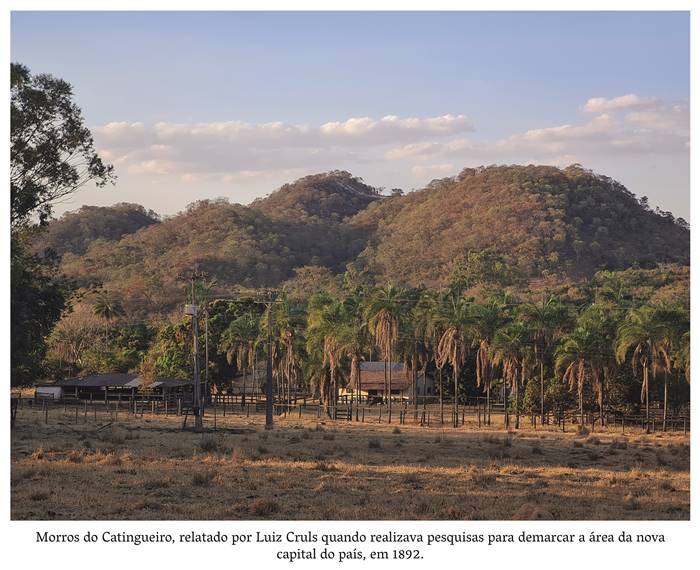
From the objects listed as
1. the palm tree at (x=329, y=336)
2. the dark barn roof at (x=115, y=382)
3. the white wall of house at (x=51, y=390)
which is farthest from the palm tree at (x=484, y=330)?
the white wall of house at (x=51, y=390)

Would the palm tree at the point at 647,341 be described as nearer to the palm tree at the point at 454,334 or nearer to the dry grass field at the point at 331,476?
the dry grass field at the point at 331,476

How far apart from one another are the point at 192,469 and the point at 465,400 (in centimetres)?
5572

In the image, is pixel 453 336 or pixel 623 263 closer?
pixel 453 336

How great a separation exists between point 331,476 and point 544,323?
134ft

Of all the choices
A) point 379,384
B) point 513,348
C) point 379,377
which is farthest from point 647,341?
point 379,377

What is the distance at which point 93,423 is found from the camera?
49469mm

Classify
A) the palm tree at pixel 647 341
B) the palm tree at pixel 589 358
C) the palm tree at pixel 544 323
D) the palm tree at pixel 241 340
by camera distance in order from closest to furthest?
the palm tree at pixel 647 341, the palm tree at pixel 589 358, the palm tree at pixel 544 323, the palm tree at pixel 241 340

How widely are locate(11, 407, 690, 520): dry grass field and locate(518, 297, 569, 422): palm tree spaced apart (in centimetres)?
1847

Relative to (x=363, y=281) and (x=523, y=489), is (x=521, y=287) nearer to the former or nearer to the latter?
(x=363, y=281)

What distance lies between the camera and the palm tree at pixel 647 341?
5703 centimetres

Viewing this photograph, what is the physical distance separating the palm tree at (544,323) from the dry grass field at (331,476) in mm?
18471

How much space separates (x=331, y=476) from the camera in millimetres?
28250

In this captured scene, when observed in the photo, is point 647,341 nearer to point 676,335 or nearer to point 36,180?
point 676,335
